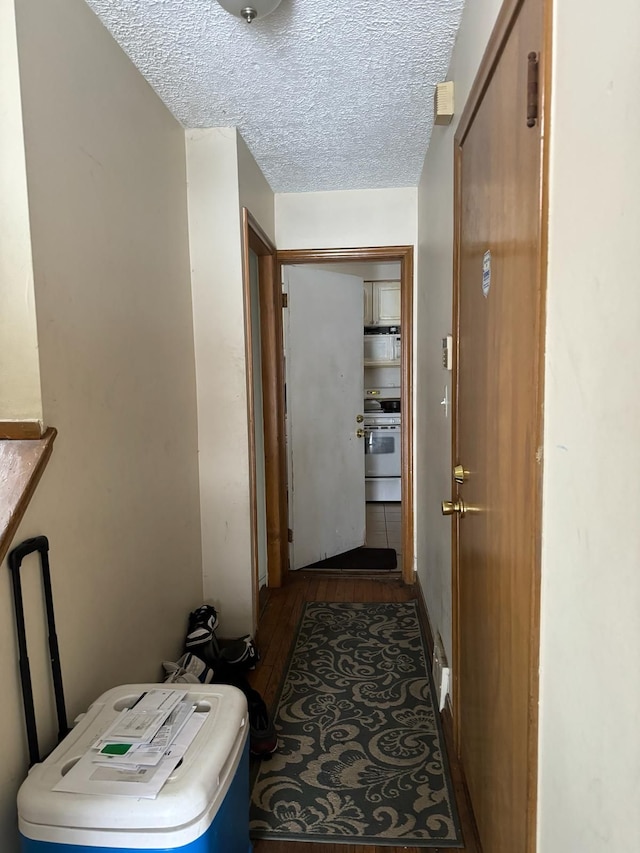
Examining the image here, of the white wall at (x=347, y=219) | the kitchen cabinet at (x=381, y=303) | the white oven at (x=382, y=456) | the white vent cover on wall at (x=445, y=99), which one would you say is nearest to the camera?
the white vent cover on wall at (x=445, y=99)

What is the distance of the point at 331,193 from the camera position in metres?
3.12

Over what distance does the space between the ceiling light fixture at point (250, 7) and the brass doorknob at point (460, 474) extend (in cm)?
137

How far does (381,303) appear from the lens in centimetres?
527

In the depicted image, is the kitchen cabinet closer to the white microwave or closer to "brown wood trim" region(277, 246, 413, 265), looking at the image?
the white microwave

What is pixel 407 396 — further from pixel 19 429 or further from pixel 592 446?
pixel 592 446

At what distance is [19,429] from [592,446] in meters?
1.18

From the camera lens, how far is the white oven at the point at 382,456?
210 inches

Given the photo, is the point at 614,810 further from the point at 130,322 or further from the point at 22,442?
the point at 130,322

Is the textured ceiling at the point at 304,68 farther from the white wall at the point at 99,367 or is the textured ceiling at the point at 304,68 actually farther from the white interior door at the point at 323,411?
the white interior door at the point at 323,411

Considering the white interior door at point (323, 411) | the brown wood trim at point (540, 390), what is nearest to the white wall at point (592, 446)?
the brown wood trim at point (540, 390)

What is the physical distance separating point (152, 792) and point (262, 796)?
0.83 meters

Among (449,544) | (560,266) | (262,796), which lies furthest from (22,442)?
(449,544)

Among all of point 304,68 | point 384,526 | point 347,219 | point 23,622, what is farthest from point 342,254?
point 23,622

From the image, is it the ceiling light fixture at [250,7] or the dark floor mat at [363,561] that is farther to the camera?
the dark floor mat at [363,561]
